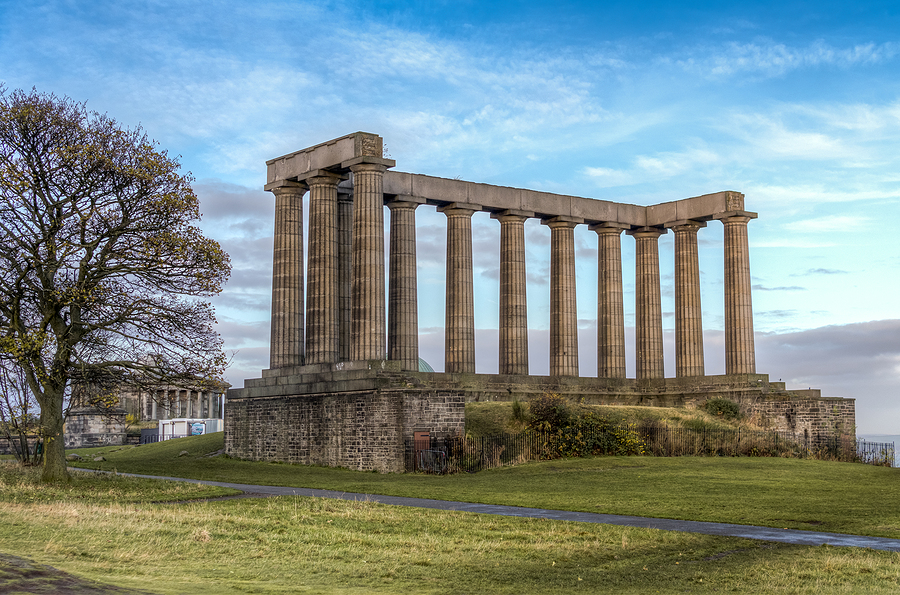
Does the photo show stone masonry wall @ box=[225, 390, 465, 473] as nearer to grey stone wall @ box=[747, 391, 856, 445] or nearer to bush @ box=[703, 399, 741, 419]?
bush @ box=[703, 399, 741, 419]

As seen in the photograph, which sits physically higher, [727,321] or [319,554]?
[727,321]

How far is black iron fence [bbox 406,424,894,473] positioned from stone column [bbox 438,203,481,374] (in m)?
12.9

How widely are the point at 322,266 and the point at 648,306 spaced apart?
23.3 metres

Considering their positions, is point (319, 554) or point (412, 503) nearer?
point (319, 554)

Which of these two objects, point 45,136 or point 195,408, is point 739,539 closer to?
point 45,136

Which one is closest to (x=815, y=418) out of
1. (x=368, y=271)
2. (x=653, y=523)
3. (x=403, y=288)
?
(x=403, y=288)

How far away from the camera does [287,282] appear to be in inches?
2078

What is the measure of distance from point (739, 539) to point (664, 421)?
102 ft

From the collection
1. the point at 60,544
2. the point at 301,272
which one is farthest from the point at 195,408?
the point at 60,544

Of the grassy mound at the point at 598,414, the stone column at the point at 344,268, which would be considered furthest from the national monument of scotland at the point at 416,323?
the grassy mound at the point at 598,414

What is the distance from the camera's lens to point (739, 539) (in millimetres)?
19016

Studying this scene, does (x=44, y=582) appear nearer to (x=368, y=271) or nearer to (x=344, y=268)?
(x=368, y=271)

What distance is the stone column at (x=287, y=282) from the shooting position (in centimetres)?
5278

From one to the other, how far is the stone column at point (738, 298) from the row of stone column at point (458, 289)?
0.21 feet
